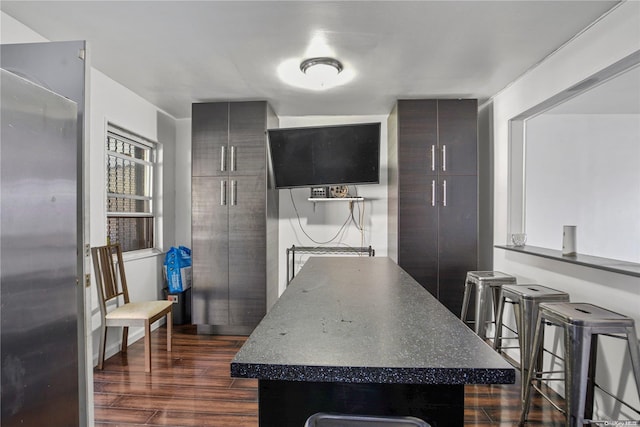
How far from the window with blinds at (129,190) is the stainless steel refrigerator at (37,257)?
1910 mm

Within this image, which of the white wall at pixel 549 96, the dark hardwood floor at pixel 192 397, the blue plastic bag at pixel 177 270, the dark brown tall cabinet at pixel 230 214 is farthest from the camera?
the blue plastic bag at pixel 177 270

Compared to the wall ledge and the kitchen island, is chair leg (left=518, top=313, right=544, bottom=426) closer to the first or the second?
the wall ledge

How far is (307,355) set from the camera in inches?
32.0

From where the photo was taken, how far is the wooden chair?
2701 millimetres

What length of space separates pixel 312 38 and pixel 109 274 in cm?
251

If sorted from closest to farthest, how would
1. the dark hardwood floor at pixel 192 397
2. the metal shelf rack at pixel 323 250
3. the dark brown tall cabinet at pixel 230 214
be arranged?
the dark hardwood floor at pixel 192 397, the dark brown tall cabinet at pixel 230 214, the metal shelf rack at pixel 323 250

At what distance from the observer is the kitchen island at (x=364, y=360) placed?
2.45 feet

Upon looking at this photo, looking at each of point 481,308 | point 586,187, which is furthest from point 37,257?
point 586,187

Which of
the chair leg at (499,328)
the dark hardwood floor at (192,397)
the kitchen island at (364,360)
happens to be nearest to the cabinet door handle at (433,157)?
the chair leg at (499,328)

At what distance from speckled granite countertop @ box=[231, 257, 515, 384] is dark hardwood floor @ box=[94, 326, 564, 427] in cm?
123

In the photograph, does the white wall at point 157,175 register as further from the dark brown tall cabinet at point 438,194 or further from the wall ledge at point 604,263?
the wall ledge at point 604,263

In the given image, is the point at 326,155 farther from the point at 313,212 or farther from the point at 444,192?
the point at 444,192

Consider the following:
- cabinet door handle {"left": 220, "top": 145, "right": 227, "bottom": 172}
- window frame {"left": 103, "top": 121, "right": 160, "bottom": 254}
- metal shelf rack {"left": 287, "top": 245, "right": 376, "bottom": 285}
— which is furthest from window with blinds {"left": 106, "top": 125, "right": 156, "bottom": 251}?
metal shelf rack {"left": 287, "top": 245, "right": 376, "bottom": 285}

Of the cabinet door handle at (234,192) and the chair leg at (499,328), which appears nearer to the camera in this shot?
the chair leg at (499,328)
